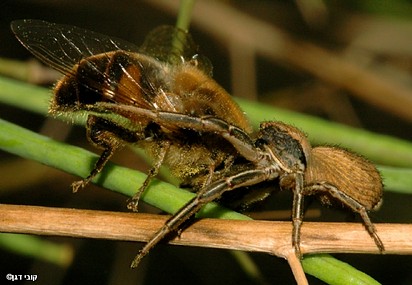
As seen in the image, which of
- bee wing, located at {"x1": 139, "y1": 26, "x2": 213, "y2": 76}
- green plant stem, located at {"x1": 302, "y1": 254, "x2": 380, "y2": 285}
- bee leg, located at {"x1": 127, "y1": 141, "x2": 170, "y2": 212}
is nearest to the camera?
green plant stem, located at {"x1": 302, "y1": 254, "x2": 380, "y2": 285}

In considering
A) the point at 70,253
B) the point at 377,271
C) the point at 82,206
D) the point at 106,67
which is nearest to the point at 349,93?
the point at 377,271

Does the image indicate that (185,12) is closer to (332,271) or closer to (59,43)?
(59,43)

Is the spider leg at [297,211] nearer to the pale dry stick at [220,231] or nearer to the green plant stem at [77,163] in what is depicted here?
the pale dry stick at [220,231]

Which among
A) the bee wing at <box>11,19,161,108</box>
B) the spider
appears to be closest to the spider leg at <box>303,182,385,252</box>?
the spider

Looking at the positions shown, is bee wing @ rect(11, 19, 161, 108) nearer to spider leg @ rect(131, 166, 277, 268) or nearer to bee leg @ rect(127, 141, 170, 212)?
bee leg @ rect(127, 141, 170, 212)

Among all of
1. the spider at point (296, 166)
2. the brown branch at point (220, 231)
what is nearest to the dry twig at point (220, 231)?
the brown branch at point (220, 231)

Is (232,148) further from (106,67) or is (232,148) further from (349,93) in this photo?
(349,93)
